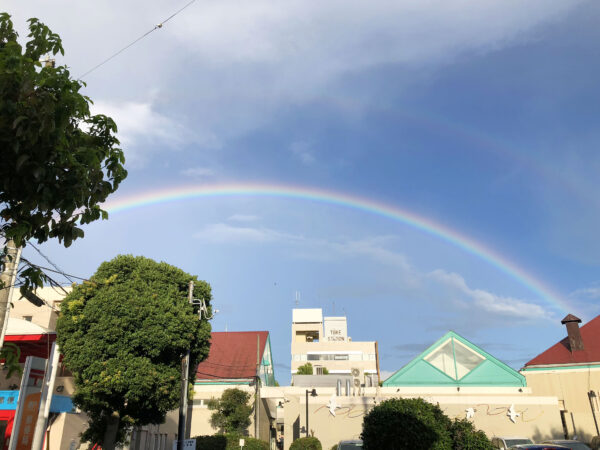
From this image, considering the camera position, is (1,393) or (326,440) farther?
(326,440)

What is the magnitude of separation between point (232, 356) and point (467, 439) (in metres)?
41.8

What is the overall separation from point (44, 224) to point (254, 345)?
170ft

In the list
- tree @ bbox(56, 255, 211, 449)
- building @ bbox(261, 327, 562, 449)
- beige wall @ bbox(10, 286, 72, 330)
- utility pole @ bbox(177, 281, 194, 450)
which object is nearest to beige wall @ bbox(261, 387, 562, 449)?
building @ bbox(261, 327, 562, 449)

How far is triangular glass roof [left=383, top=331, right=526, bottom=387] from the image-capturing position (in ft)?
111

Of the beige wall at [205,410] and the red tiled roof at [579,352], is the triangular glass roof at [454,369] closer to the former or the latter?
the red tiled roof at [579,352]

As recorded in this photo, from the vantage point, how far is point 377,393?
32.8m

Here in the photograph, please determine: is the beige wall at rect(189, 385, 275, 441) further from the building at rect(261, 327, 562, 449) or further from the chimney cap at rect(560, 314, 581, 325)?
the chimney cap at rect(560, 314, 581, 325)

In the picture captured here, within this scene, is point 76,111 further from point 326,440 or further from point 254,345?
point 254,345

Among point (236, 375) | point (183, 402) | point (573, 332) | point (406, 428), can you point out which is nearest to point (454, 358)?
point (573, 332)

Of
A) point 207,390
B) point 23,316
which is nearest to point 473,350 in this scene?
point 207,390

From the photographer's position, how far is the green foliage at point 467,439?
45.3 feet

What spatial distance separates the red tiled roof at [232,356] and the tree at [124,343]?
78.0 feet

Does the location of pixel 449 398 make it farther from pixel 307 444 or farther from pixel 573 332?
pixel 573 332

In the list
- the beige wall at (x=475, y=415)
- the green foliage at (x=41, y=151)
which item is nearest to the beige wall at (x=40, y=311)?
the beige wall at (x=475, y=415)
